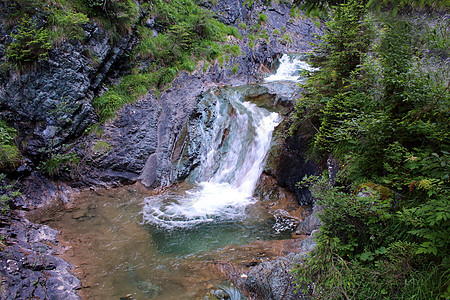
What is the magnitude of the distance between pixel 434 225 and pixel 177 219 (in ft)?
17.7

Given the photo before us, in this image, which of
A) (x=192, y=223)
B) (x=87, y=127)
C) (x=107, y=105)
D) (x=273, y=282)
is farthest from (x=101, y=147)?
(x=273, y=282)

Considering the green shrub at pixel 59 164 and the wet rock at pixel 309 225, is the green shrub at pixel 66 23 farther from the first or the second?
the wet rock at pixel 309 225

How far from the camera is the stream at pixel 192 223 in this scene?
13.8 feet

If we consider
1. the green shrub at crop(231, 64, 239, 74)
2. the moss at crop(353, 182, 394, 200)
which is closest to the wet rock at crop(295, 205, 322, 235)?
the moss at crop(353, 182, 394, 200)

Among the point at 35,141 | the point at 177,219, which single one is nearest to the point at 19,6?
the point at 35,141

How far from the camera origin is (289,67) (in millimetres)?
16891

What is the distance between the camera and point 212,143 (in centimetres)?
941

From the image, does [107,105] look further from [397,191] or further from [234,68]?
[397,191]

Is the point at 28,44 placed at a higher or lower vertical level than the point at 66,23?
lower

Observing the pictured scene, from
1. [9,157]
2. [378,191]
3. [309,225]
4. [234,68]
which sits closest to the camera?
[378,191]

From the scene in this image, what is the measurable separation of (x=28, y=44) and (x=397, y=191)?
973 centimetres

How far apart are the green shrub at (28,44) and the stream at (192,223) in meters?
4.61

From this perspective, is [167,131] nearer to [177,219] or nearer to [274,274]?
[177,219]

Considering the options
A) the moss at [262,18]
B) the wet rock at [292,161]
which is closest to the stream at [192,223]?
the wet rock at [292,161]
